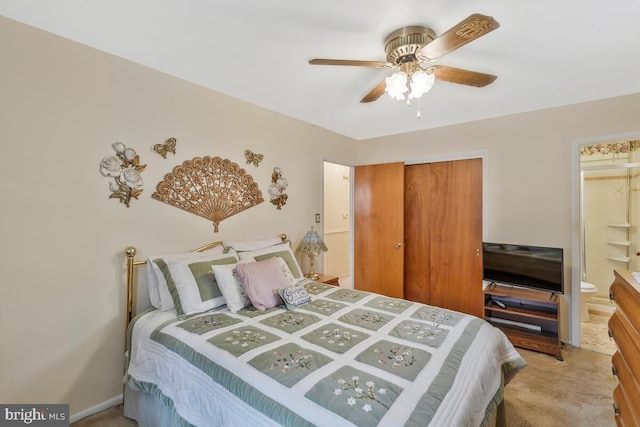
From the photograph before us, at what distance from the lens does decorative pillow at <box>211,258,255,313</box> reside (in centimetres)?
202

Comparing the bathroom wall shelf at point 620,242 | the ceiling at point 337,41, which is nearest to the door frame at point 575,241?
the ceiling at point 337,41

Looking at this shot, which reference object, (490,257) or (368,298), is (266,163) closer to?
(368,298)

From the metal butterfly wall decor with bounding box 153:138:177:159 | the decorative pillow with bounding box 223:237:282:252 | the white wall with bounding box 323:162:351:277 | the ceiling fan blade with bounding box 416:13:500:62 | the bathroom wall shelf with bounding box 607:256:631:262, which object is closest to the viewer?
the ceiling fan blade with bounding box 416:13:500:62

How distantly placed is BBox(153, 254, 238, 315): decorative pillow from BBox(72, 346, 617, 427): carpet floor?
829 mm

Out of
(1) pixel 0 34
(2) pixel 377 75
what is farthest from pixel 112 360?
(2) pixel 377 75

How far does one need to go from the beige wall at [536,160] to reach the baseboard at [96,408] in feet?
12.5

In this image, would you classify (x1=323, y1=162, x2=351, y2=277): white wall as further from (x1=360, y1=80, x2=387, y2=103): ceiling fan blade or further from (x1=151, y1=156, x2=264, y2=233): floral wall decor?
(x1=360, y1=80, x2=387, y2=103): ceiling fan blade

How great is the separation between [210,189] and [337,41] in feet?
5.26

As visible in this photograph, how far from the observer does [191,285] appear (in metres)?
1.99

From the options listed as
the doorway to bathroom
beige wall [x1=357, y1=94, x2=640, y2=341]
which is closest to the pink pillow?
beige wall [x1=357, y1=94, x2=640, y2=341]

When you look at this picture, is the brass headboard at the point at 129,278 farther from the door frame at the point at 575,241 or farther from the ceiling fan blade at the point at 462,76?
the door frame at the point at 575,241

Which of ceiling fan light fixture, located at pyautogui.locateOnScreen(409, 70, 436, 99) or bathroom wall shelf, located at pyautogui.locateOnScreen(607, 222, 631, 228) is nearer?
ceiling fan light fixture, located at pyautogui.locateOnScreen(409, 70, 436, 99)

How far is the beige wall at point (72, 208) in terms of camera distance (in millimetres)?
1676

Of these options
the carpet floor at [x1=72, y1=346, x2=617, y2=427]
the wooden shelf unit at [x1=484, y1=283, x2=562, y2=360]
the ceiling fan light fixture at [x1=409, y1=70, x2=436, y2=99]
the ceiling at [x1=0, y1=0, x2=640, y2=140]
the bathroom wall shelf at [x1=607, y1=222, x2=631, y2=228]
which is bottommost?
the carpet floor at [x1=72, y1=346, x2=617, y2=427]
